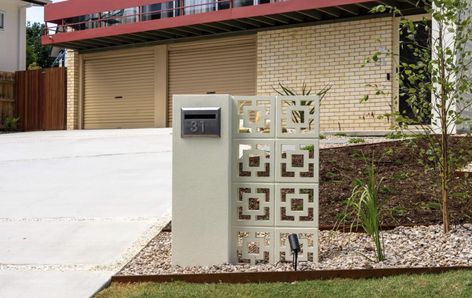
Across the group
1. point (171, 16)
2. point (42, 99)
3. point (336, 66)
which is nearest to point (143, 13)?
point (171, 16)

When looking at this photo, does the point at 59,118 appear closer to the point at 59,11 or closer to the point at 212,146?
the point at 59,11

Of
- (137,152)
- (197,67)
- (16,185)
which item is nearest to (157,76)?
(197,67)

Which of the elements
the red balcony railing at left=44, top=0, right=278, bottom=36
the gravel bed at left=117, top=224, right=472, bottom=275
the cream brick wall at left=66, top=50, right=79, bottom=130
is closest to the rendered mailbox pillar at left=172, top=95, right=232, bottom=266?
the gravel bed at left=117, top=224, right=472, bottom=275

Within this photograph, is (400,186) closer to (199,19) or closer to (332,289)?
(332,289)

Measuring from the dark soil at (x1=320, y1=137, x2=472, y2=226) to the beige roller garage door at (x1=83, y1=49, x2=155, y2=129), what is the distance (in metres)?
14.2

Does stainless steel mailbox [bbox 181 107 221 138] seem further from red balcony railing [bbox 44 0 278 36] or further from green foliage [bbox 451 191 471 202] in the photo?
red balcony railing [bbox 44 0 278 36]

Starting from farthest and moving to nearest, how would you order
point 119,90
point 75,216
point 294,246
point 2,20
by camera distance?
point 2,20 → point 119,90 → point 75,216 → point 294,246

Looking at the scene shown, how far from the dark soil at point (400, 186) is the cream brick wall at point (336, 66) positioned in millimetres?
7937

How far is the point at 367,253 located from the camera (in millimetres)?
5066

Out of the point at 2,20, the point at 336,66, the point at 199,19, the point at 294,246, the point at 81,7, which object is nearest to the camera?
the point at 294,246

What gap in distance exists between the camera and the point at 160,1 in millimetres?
20281

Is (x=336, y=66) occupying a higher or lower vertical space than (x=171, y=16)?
lower

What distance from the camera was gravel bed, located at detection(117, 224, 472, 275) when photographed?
15.6ft

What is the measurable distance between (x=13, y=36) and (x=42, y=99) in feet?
16.9
